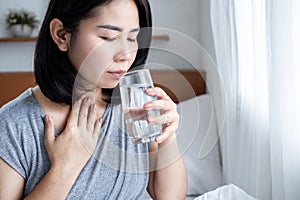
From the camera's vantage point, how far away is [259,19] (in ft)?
4.41

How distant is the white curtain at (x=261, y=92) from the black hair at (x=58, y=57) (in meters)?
0.33

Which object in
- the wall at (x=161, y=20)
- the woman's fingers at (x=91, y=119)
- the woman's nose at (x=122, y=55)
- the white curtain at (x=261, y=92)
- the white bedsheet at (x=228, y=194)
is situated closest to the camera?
the woman's nose at (x=122, y=55)

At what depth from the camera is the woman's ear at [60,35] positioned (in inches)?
33.5

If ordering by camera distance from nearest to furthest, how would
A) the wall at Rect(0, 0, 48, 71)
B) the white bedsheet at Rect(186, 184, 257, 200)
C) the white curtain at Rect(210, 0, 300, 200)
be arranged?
the white curtain at Rect(210, 0, 300, 200) < the white bedsheet at Rect(186, 184, 257, 200) < the wall at Rect(0, 0, 48, 71)

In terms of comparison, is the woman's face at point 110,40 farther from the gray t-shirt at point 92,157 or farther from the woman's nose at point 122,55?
the gray t-shirt at point 92,157

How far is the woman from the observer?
0.81 metres

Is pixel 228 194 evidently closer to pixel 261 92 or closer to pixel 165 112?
pixel 261 92

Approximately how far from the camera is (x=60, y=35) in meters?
0.86

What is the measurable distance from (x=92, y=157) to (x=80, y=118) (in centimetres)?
10

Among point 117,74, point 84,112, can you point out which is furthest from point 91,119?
point 117,74

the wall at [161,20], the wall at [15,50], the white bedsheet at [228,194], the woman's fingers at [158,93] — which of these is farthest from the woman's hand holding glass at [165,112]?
the wall at [15,50]

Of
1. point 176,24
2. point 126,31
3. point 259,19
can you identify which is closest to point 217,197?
point 259,19

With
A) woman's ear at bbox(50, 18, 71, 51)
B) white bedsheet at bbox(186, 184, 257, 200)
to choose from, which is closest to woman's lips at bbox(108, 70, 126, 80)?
woman's ear at bbox(50, 18, 71, 51)

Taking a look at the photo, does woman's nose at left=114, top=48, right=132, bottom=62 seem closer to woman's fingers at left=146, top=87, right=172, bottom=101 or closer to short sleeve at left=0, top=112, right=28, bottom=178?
Answer: woman's fingers at left=146, top=87, right=172, bottom=101
